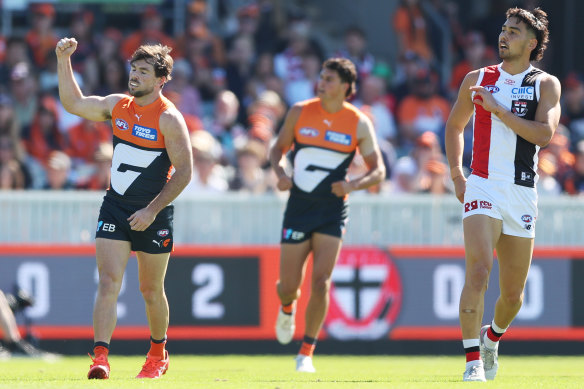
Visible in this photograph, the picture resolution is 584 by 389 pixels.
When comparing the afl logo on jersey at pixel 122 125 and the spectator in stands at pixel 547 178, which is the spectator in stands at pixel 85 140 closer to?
the spectator in stands at pixel 547 178

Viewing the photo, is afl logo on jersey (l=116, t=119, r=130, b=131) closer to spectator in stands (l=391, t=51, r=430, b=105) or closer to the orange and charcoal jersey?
the orange and charcoal jersey

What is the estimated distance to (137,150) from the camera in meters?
8.43

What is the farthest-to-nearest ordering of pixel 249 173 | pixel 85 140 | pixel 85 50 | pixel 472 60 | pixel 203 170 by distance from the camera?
pixel 472 60
pixel 85 50
pixel 85 140
pixel 249 173
pixel 203 170

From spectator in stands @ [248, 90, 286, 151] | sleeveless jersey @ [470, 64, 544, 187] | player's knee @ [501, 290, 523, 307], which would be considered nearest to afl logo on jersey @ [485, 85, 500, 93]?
sleeveless jersey @ [470, 64, 544, 187]

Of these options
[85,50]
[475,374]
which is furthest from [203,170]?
[475,374]

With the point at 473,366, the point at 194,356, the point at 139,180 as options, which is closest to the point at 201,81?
the point at 194,356

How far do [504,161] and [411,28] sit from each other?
11588mm

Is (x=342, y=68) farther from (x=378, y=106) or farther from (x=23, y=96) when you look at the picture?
(x=23, y=96)

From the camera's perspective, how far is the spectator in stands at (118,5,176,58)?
17.4 metres

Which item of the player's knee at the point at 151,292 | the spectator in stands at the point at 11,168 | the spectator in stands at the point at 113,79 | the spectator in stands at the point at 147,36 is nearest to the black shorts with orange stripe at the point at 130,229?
the player's knee at the point at 151,292

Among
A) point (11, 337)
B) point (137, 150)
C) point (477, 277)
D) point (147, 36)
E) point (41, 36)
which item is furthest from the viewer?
point (147, 36)

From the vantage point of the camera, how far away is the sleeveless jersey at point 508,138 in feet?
26.4

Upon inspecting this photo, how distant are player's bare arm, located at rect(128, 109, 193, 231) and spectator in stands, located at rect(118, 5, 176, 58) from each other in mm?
9127

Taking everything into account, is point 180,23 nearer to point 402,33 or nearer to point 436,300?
point 402,33
